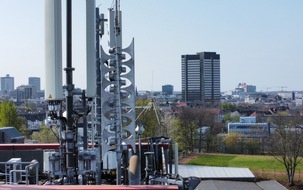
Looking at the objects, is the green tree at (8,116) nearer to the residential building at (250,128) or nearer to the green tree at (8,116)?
the green tree at (8,116)

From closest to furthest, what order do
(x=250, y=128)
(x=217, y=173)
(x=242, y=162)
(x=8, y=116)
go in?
(x=217, y=173)
(x=242, y=162)
(x=8, y=116)
(x=250, y=128)

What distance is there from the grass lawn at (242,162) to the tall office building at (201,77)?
73385 millimetres

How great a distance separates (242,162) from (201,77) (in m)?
79.1

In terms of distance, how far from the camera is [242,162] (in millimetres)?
29953

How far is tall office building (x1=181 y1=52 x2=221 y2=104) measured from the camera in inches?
4225

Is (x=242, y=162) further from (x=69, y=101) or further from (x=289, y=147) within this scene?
(x=69, y=101)

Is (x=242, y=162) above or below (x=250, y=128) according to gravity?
below

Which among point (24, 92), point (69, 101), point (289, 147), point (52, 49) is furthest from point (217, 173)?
point (24, 92)

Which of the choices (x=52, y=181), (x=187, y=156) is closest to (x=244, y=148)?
(x=187, y=156)

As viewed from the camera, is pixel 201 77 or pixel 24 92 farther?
pixel 24 92

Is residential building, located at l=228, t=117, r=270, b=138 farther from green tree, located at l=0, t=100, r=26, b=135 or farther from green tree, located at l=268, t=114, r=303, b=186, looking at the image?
green tree, located at l=0, t=100, r=26, b=135

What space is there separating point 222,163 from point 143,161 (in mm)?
22205

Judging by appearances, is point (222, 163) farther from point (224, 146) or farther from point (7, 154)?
point (7, 154)

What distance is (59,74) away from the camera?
21.4ft
